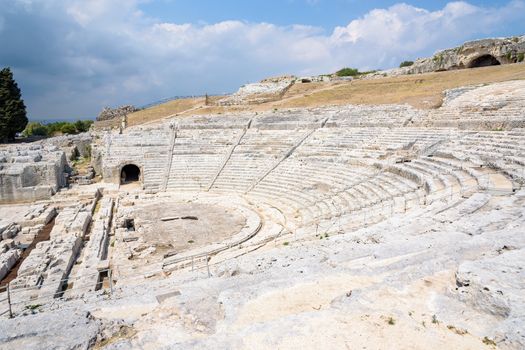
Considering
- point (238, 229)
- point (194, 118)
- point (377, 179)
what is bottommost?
point (238, 229)

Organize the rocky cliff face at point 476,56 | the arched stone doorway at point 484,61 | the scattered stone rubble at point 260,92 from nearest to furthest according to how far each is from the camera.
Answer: the rocky cliff face at point 476,56 < the scattered stone rubble at point 260,92 < the arched stone doorway at point 484,61

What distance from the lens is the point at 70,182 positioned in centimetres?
2334

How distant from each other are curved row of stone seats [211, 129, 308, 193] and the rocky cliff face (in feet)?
74.0

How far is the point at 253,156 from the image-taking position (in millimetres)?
23391

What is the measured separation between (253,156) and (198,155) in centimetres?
389

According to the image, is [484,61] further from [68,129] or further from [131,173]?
[68,129]

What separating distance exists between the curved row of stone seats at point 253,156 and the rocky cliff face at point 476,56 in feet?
74.0

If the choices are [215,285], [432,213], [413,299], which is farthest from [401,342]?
[432,213]

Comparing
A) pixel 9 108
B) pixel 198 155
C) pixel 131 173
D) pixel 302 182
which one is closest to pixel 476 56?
pixel 302 182

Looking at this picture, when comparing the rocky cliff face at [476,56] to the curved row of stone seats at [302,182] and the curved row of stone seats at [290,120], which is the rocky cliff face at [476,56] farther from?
the curved row of stone seats at [302,182]

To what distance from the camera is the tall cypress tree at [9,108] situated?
3530 cm

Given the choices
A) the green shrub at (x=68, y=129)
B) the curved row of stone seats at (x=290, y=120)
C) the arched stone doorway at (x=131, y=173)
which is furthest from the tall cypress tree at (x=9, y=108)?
the curved row of stone seats at (x=290, y=120)

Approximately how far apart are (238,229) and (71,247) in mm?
5774

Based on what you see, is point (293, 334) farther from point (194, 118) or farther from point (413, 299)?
point (194, 118)
